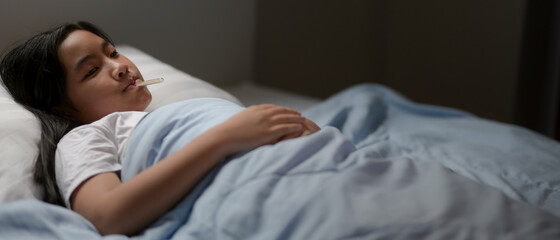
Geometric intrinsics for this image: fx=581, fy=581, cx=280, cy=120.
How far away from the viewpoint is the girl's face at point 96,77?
720 mm

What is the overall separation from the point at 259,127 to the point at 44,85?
0.28 metres

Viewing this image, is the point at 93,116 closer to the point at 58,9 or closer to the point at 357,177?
the point at 58,9

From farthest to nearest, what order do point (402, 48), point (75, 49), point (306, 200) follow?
1. point (402, 48)
2. point (75, 49)
3. point (306, 200)

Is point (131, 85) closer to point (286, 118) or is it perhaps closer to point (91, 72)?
point (91, 72)

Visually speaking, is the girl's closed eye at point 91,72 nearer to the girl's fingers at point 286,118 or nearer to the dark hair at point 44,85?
the dark hair at point 44,85

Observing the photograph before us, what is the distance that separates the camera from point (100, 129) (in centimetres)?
74

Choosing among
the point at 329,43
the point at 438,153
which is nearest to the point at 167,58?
the point at 438,153

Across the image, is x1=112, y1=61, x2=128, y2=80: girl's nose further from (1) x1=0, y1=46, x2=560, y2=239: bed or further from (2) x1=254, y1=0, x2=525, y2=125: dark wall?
(2) x1=254, y1=0, x2=525, y2=125: dark wall

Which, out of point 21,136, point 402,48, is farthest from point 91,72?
point 402,48

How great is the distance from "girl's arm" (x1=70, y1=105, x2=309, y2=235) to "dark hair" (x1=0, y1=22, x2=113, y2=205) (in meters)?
0.08

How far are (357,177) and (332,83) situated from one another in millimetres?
1511

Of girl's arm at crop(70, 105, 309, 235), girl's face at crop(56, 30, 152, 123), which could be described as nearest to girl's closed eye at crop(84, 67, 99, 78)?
girl's face at crop(56, 30, 152, 123)

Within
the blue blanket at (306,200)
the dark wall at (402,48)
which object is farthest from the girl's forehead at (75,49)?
the dark wall at (402,48)

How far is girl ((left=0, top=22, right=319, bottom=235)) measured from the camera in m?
0.65
